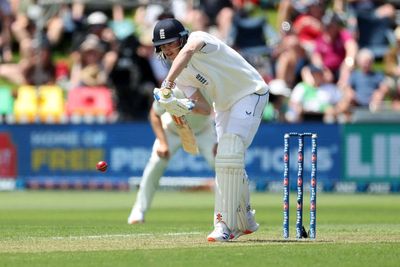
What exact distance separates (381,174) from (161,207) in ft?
15.1

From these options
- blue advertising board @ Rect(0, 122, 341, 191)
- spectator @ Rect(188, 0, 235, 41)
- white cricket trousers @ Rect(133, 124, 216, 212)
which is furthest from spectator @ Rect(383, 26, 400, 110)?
white cricket trousers @ Rect(133, 124, 216, 212)

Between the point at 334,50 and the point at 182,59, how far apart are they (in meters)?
13.6

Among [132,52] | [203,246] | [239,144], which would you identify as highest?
[132,52]

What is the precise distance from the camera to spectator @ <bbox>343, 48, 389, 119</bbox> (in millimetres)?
22062

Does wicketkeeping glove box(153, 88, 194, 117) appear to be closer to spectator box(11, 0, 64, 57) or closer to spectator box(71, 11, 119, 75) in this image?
spectator box(71, 11, 119, 75)

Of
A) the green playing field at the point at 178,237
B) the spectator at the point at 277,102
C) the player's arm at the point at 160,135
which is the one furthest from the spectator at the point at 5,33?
the player's arm at the point at 160,135

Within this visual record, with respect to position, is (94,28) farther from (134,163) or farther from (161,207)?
(161,207)

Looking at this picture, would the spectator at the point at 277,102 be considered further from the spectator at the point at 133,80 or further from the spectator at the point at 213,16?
the spectator at the point at 133,80

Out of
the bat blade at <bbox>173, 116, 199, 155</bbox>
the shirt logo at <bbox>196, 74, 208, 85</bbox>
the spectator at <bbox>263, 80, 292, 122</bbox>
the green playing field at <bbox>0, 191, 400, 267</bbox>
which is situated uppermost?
the spectator at <bbox>263, 80, 292, 122</bbox>

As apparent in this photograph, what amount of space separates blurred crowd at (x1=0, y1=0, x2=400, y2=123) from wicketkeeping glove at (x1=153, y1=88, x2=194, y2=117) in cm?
1088

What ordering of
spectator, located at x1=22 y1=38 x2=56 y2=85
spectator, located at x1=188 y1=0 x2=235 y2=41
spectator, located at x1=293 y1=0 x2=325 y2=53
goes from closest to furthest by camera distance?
spectator, located at x1=293 y1=0 x2=325 y2=53 → spectator, located at x1=22 y1=38 x2=56 y2=85 → spectator, located at x1=188 y1=0 x2=235 y2=41

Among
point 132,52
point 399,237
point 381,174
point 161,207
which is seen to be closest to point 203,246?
point 399,237

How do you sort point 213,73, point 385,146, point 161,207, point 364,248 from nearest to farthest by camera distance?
point 364,248
point 213,73
point 161,207
point 385,146

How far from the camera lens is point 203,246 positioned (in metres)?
9.91
